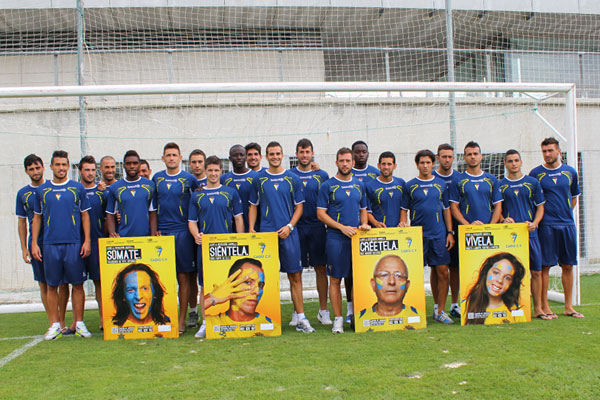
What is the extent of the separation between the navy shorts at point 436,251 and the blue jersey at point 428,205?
2.1 inches

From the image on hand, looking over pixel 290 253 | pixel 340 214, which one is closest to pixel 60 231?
pixel 290 253

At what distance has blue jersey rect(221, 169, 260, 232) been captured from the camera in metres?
5.39

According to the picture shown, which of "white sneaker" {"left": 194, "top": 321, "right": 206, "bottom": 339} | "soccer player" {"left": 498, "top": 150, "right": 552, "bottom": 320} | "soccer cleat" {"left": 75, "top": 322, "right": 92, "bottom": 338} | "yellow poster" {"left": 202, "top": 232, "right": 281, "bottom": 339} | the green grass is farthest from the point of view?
"soccer player" {"left": 498, "top": 150, "right": 552, "bottom": 320}

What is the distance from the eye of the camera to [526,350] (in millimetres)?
4066

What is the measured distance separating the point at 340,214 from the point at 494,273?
1.74 m

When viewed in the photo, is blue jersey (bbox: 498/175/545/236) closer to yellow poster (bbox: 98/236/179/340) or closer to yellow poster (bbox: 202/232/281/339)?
yellow poster (bbox: 202/232/281/339)

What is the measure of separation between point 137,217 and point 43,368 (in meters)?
1.69

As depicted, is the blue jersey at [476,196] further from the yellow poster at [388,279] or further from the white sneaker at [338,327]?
the white sneaker at [338,327]

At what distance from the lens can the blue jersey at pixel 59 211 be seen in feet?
16.7

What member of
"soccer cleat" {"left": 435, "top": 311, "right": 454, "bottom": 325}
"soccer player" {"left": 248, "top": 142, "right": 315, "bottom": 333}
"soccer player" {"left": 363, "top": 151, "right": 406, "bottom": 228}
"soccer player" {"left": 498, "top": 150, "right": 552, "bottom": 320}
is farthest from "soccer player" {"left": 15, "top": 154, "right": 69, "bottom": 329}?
"soccer player" {"left": 498, "top": 150, "right": 552, "bottom": 320}

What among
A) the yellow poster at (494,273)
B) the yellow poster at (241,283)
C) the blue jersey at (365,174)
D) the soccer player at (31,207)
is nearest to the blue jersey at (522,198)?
the yellow poster at (494,273)

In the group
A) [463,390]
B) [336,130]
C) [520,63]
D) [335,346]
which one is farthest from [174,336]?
[520,63]

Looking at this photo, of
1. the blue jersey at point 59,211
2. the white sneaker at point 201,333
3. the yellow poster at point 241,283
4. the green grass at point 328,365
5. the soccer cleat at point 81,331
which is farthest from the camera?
the soccer cleat at point 81,331

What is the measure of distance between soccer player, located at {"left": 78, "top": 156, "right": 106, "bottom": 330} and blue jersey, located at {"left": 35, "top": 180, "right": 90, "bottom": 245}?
0.25m
